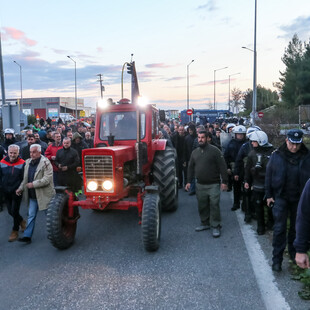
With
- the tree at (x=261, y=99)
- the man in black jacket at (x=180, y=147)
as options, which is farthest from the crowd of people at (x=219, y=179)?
the tree at (x=261, y=99)

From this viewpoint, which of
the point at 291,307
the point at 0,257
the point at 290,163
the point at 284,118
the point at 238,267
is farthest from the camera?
the point at 284,118

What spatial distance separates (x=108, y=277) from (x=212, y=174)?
2731mm

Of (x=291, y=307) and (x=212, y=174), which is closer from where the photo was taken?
(x=291, y=307)

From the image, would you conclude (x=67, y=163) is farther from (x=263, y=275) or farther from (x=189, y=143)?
(x=263, y=275)

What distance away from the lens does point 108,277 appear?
4.69m

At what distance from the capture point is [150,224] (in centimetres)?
538

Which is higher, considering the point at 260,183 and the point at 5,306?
the point at 260,183

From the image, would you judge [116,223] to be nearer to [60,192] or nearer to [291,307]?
[60,192]

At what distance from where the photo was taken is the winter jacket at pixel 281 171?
175 inches

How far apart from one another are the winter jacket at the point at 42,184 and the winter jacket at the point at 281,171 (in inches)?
143

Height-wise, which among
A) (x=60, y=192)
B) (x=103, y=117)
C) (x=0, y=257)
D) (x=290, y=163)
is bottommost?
(x=0, y=257)

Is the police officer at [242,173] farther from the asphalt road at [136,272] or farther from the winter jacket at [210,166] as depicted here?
the winter jacket at [210,166]

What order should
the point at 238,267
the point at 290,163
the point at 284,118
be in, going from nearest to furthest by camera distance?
the point at 290,163, the point at 238,267, the point at 284,118

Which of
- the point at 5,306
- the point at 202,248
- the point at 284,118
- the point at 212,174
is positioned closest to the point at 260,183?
the point at 212,174
